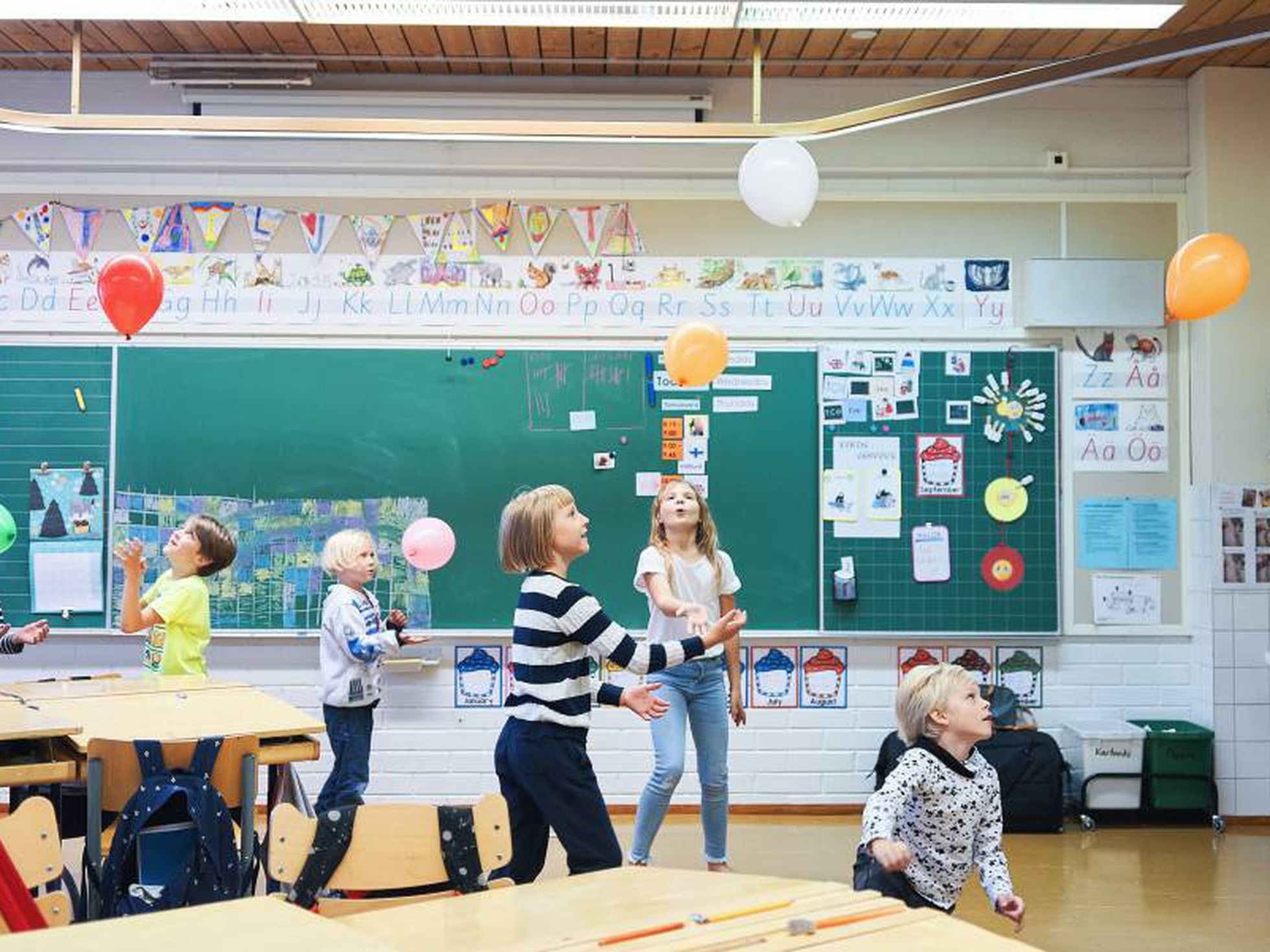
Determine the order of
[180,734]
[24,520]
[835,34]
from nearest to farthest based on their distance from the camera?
[180,734] < [835,34] < [24,520]

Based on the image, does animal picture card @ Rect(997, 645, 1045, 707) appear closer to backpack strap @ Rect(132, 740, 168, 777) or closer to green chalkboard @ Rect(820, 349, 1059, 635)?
green chalkboard @ Rect(820, 349, 1059, 635)

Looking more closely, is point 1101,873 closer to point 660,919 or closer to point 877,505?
point 877,505

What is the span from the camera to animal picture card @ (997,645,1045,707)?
577 cm

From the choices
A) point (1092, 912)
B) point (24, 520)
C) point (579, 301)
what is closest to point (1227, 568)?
point (1092, 912)

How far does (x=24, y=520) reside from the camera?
562cm

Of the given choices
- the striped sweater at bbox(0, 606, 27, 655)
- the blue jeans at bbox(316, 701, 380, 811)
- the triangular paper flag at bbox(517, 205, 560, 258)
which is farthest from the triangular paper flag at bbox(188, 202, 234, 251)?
the blue jeans at bbox(316, 701, 380, 811)

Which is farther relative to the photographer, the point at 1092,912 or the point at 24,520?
the point at 24,520

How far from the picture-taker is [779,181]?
4043 mm

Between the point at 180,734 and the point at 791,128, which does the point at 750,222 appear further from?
the point at 180,734

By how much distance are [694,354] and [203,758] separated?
2458 mm

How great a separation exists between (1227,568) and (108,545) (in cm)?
491

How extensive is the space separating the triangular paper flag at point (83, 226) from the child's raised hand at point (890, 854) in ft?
15.3

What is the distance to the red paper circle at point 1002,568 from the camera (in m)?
5.72

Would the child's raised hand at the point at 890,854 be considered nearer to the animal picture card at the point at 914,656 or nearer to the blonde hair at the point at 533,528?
the blonde hair at the point at 533,528
